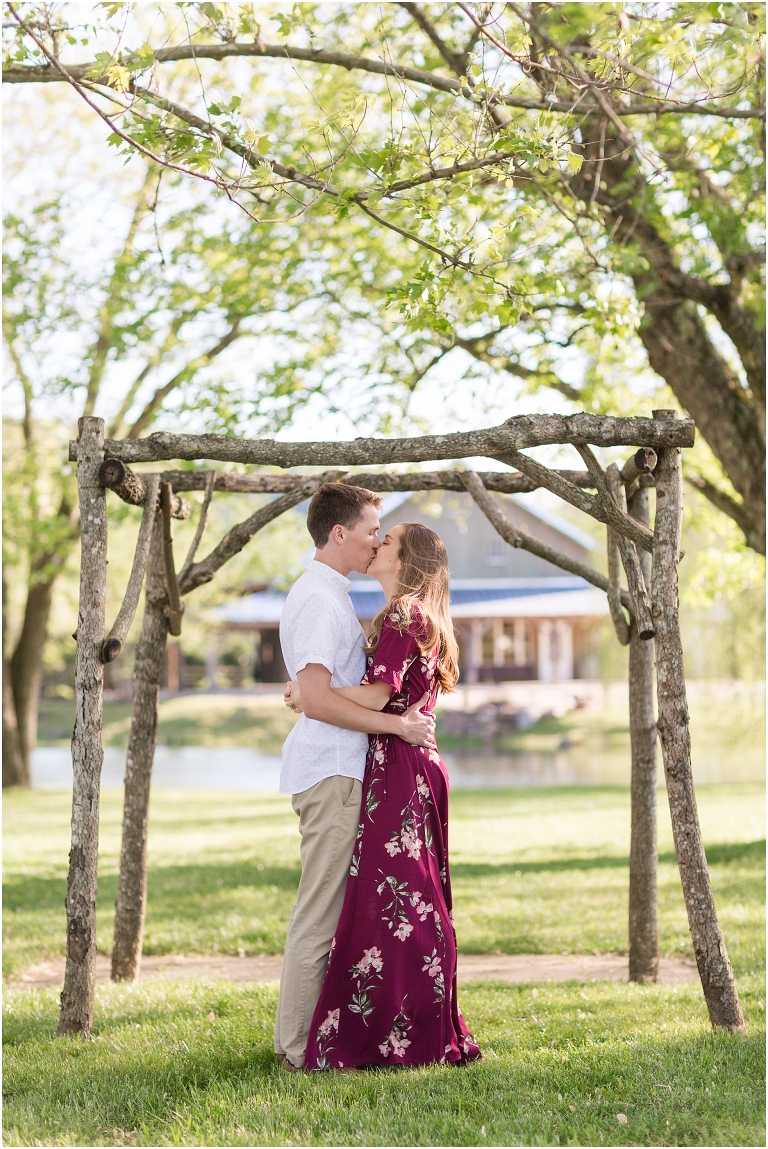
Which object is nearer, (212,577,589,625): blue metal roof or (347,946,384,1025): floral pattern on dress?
(347,946,384,1025): floral pattern on dress

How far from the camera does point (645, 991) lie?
5.43 meters

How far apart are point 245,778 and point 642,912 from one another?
1898cm

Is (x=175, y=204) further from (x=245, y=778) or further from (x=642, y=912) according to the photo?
(x=245, y=778)

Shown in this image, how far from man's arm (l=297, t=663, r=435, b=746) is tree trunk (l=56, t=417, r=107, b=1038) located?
3.72 feet

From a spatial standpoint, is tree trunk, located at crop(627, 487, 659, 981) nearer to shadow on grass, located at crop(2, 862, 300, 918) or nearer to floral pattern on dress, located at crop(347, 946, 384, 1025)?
floral pattern on dress, located at crop(347, 946, 384, 1025)

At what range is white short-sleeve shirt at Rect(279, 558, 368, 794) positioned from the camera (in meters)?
3.95

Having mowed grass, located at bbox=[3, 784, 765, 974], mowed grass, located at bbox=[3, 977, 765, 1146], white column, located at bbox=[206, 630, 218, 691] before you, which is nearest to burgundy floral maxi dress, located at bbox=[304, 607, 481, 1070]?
mowed grass, located at bbox=[3, 977, 765, 1146]

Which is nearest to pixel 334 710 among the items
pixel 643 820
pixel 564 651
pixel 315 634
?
pixel 315 634

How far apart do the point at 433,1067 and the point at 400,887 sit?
0.69 metres

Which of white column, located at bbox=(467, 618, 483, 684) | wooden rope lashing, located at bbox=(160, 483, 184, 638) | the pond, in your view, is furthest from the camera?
white column, located at bbox=(467, 618, 483, 684)

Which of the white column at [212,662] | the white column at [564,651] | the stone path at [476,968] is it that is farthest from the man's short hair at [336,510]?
the white column at [564,651]

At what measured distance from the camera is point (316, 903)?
3.95 m

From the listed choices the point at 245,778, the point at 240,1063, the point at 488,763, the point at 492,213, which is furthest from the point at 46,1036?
the point at 488,763

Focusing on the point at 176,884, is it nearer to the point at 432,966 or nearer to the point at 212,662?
the point at 432,966
